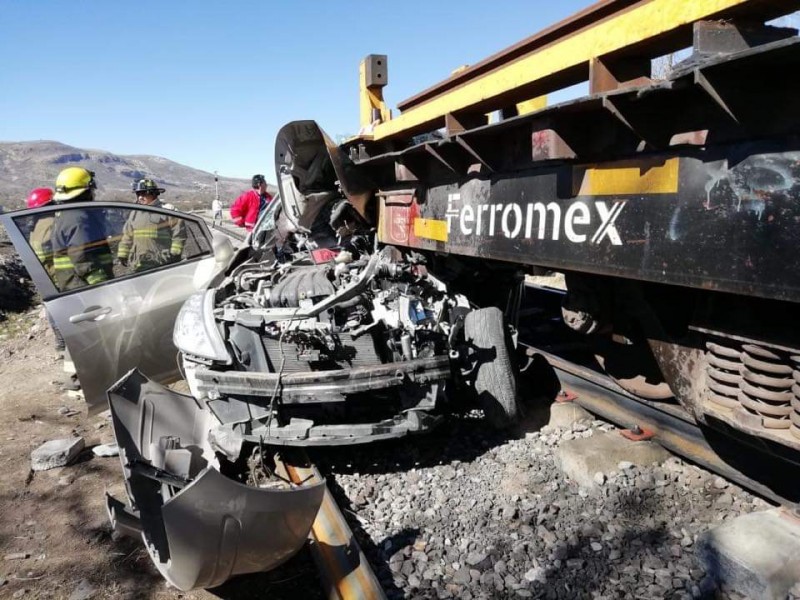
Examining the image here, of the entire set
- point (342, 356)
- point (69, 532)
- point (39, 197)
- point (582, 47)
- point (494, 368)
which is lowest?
point (69, 532)

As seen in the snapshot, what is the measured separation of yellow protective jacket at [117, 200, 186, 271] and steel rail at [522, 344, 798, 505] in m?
3.43

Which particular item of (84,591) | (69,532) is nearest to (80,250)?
(69,532)

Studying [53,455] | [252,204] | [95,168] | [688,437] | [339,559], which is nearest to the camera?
[339,559]

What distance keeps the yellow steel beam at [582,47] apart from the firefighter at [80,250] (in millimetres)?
3038

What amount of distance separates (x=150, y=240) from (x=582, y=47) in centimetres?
413

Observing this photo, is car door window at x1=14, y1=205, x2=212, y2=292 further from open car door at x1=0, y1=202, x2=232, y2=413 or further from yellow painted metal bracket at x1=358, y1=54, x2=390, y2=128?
yellow painted metal bracket at x1=358, y1=54, x2=390, y2=128

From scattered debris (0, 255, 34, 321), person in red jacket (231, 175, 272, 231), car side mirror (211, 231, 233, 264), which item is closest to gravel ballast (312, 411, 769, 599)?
car side mirror (211, 231, 233, 264)

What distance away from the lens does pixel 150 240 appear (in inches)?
196

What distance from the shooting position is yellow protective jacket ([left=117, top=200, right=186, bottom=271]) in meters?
4.82

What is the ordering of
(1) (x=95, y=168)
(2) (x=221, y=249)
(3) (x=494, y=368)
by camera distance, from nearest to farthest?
(3) (x=494, y=368) → (2) (x=221, y=249) → (1) (x=95, y=168)

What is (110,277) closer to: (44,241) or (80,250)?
(80,250)

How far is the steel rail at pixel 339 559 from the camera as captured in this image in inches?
94.3

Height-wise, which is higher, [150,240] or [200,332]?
[150,240]

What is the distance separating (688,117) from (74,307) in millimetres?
4323
